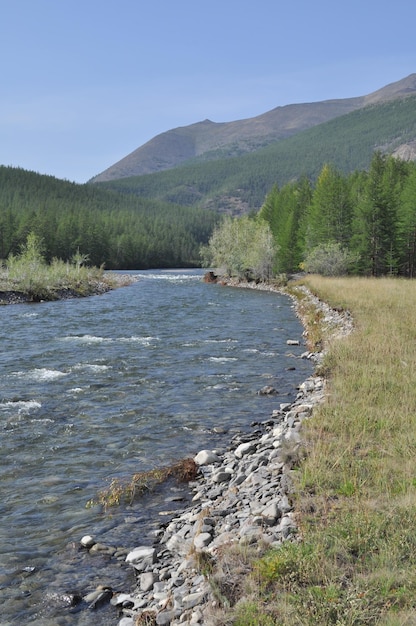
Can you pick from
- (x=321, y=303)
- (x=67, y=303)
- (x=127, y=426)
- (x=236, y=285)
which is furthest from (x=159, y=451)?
(x=236, y=285)

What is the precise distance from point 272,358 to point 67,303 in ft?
101

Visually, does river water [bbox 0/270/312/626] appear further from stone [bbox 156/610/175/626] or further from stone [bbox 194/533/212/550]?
stone [bbox 194/533/212/550]

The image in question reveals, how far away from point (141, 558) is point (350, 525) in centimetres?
344

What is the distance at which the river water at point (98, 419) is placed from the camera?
7.80 meters

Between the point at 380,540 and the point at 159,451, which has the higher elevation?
the point at 380,540

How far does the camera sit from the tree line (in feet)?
213

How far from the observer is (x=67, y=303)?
48531 millimetres

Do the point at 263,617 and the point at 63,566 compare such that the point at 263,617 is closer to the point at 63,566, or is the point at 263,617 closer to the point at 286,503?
the point at 286,503

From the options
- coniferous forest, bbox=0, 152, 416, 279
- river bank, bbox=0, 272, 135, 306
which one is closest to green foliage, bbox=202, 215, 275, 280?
coniferous forest, bbox=0, 152, 416, 279

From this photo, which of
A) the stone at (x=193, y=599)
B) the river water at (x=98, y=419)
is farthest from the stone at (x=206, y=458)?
the stone at (x=193, y=599)

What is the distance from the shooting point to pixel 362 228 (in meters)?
65.6

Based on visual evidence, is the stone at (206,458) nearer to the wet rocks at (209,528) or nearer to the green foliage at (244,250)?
the wet rocks at (209,528)

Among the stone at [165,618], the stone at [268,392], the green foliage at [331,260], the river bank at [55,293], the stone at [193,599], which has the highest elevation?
the green foliage at [331,260]

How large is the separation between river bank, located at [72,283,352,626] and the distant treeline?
191ft
